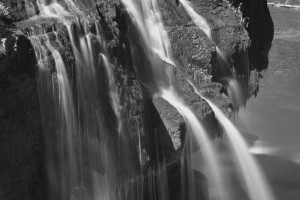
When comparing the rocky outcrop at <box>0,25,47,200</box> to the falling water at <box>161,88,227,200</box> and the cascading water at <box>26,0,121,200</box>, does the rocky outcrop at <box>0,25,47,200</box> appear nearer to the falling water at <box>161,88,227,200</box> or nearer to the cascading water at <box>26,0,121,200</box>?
the cascading water at <box>26,0,121,200</box>

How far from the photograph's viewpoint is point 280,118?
22.5m

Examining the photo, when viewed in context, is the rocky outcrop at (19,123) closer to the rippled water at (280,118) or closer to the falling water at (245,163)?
the falling water at (245,163)

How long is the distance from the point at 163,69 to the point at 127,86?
239cm

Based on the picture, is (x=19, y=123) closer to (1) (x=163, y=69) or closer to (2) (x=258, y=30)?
(1) (x=163, y=69)

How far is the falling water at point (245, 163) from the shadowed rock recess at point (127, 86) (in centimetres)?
33

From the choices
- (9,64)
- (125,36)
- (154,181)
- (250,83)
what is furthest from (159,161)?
(250,83)

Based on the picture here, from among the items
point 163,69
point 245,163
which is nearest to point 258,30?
point 245,163

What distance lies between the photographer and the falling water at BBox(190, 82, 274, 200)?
13.6 meters

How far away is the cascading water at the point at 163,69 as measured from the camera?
498 inches

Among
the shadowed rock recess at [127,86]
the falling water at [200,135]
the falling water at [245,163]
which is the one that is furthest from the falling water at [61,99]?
the falling water at [245,163]

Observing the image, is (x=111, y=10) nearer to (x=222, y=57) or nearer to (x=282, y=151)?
(x=222, y=57)

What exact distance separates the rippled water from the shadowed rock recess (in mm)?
3315

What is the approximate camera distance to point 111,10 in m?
11.6

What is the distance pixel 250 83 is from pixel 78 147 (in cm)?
967
